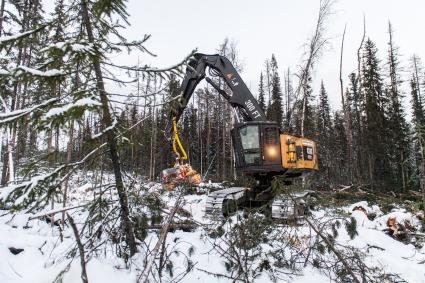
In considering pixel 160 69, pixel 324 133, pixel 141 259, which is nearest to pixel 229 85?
pixel 160 69

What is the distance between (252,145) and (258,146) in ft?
0.66

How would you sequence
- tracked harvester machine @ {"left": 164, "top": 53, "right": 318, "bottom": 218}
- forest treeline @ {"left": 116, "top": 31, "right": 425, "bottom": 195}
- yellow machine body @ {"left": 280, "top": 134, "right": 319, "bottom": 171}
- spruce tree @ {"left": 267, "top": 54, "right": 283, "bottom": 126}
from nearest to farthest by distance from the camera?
tracked harvester machine @ {"left": 164, "top": 53, "right": 318, "bottom": 218} < yellow machine body @ {"left": 280, "top": 134, "right": 319, "bottom": 171} < forest treeline @ {"left": 116, "top": 31, "right": 425, "bottom": 195} < spruce tree @ {"left": 267, "top": 54, "right": 283, "bottom": 126}

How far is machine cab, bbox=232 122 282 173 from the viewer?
32.9 feet

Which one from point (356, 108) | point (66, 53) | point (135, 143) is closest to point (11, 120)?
point (66, 53)

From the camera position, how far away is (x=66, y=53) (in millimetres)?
4117

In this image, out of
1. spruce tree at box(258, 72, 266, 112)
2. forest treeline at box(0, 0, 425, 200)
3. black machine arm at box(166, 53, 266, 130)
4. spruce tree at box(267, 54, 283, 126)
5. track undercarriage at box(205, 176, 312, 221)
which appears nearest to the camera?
forest treeline at box(0, 0, 425, 200)

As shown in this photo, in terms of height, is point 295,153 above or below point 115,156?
above

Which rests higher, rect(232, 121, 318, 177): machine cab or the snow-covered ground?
rect(232, 121, 318, 177): machine cab

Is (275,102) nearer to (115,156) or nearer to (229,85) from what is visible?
(229,85)

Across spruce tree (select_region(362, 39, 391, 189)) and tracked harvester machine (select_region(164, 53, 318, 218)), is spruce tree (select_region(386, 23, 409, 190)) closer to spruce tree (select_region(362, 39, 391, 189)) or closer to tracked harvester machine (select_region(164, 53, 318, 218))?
spruce tree (select_region(362, 39, 391, 189))

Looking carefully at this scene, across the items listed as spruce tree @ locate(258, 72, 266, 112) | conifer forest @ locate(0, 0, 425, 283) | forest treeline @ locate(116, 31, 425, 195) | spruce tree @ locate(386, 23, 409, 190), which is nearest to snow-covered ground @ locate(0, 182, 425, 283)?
conifer forest @ locate(0, 0, 425, 283)

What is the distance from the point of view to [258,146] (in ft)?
33.3

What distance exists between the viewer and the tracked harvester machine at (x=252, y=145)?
394 inches

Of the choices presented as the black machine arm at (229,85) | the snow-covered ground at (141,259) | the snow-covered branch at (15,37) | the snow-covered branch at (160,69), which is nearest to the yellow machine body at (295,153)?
the black machine arm at (229,85)
